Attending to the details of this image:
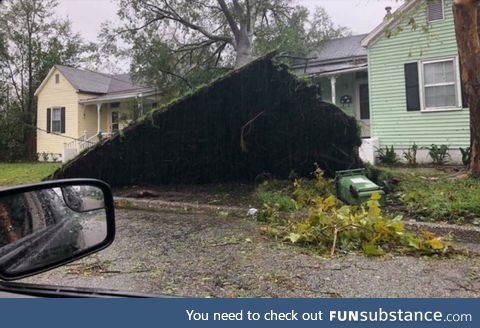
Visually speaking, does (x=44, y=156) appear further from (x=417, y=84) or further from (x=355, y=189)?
(x=355, y=189)

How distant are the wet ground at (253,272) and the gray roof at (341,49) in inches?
558

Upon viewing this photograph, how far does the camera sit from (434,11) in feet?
37.9

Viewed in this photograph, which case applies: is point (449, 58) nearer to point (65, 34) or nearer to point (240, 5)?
point (240, 5)

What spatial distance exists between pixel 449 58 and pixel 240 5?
8885mm

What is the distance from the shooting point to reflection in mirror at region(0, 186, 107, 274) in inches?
55.5

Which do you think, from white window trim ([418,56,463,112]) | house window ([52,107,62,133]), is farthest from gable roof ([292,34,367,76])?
house window ([52,107,62,133])

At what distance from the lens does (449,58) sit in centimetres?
1102

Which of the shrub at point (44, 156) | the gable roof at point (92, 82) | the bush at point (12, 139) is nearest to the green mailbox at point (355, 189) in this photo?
the gable roof at point (92, 82)

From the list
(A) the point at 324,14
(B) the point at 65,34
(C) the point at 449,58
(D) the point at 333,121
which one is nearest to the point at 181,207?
(D) the point at 333,121

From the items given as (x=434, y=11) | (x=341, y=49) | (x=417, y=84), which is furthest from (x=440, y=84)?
(x=341, y=49)

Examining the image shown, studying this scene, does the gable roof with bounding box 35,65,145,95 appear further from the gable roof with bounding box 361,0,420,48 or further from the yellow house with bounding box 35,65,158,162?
the gable roof with bounding box 361,0,420,48

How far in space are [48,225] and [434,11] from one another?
505 inches
